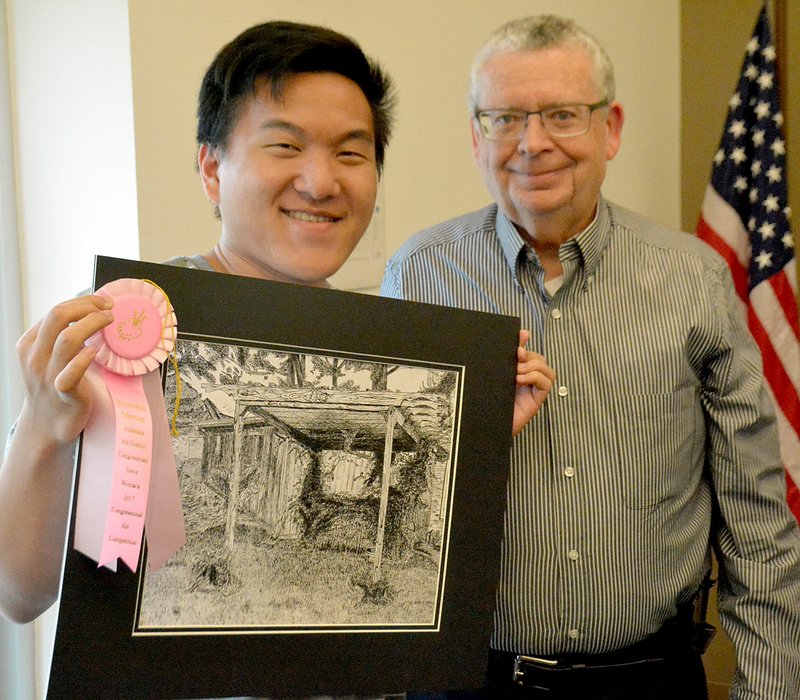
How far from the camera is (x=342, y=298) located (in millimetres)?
1189

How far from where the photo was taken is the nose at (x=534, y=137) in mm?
1708

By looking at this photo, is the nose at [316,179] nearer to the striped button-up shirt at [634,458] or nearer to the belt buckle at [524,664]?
the striped button-up shirt at [634,458]

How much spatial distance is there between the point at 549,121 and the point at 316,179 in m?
0.68

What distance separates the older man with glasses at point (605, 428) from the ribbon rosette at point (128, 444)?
0.77m

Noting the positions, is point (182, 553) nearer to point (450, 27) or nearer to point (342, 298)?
point (342, 298)

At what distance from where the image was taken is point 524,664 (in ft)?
5.32

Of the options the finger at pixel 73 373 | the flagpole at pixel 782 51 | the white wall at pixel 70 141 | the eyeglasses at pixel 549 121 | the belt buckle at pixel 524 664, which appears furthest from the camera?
the flagpole at pixel 782 51

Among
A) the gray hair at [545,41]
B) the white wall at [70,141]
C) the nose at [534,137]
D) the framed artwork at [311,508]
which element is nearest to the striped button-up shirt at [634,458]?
the nose at [534,137]

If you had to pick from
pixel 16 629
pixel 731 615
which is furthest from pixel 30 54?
pixel 731 615

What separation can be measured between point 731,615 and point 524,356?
0.76 m

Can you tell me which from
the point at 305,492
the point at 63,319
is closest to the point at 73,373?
the point at 63,319

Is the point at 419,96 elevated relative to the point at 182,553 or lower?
elevated

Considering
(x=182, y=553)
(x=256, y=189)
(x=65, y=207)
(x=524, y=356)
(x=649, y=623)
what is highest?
(x=65, y=207)

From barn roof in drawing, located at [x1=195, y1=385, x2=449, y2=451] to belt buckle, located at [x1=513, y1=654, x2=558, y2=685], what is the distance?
58cm
